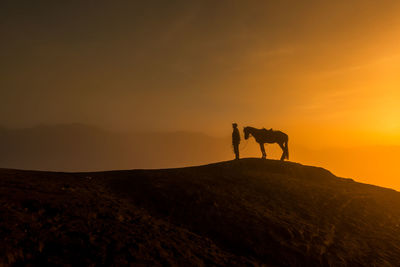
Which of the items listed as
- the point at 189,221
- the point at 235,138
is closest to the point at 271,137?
the point at 235,138

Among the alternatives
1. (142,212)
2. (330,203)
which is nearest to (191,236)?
(142,212)

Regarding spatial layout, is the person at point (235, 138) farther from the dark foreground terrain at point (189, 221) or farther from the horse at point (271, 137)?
the dark foreground terrain at point (189, 221)

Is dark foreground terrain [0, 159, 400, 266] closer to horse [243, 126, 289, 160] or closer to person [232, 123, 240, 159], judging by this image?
person [232, 123, 240, 159]

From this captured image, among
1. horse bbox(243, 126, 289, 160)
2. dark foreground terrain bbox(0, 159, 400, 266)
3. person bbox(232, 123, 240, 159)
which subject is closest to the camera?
dark foreground terrain bbox(0, 159, 400, 266)

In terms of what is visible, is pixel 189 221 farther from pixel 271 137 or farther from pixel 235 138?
pixel 271 137

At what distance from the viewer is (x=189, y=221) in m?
13.0

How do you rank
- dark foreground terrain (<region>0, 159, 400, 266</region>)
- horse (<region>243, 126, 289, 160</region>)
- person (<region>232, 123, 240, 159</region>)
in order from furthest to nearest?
horse (<region>243, 126, 289, 160</region>) → person (<region>232, 123, 240, 159</region>) → dark foreground terrain (<region>0, 159, 400, 266</region>)

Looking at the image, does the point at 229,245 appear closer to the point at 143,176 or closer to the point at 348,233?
the point at 348,233

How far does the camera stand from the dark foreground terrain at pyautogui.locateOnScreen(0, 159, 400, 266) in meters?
8.91

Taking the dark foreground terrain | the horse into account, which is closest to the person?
the horse

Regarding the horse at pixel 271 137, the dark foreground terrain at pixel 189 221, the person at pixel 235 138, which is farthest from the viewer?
the horse at pixel 271 137

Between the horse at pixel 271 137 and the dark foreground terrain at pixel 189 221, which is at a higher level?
the horse at pixel 271 137

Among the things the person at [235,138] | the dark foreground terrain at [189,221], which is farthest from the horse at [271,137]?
the dark foreground terrain at [189,221]

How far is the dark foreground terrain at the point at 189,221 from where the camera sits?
8914mm
